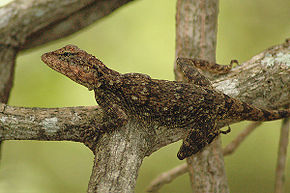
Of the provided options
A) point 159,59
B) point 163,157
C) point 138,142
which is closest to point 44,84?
point 159,59

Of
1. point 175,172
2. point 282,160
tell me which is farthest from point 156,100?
point 282,160

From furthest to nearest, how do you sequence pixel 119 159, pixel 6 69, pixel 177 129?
pixel 6 69 < pixel 177 129 < pixel 119 159

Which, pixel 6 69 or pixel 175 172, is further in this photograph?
pixel 6 69

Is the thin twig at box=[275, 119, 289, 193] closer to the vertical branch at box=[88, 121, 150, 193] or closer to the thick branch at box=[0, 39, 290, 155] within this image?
the thick branch at box=[0, 39, 290, 155]

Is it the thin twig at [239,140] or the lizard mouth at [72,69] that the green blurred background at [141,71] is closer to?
the thin twig at [239,140]

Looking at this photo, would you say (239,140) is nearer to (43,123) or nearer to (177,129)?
(177,129)
